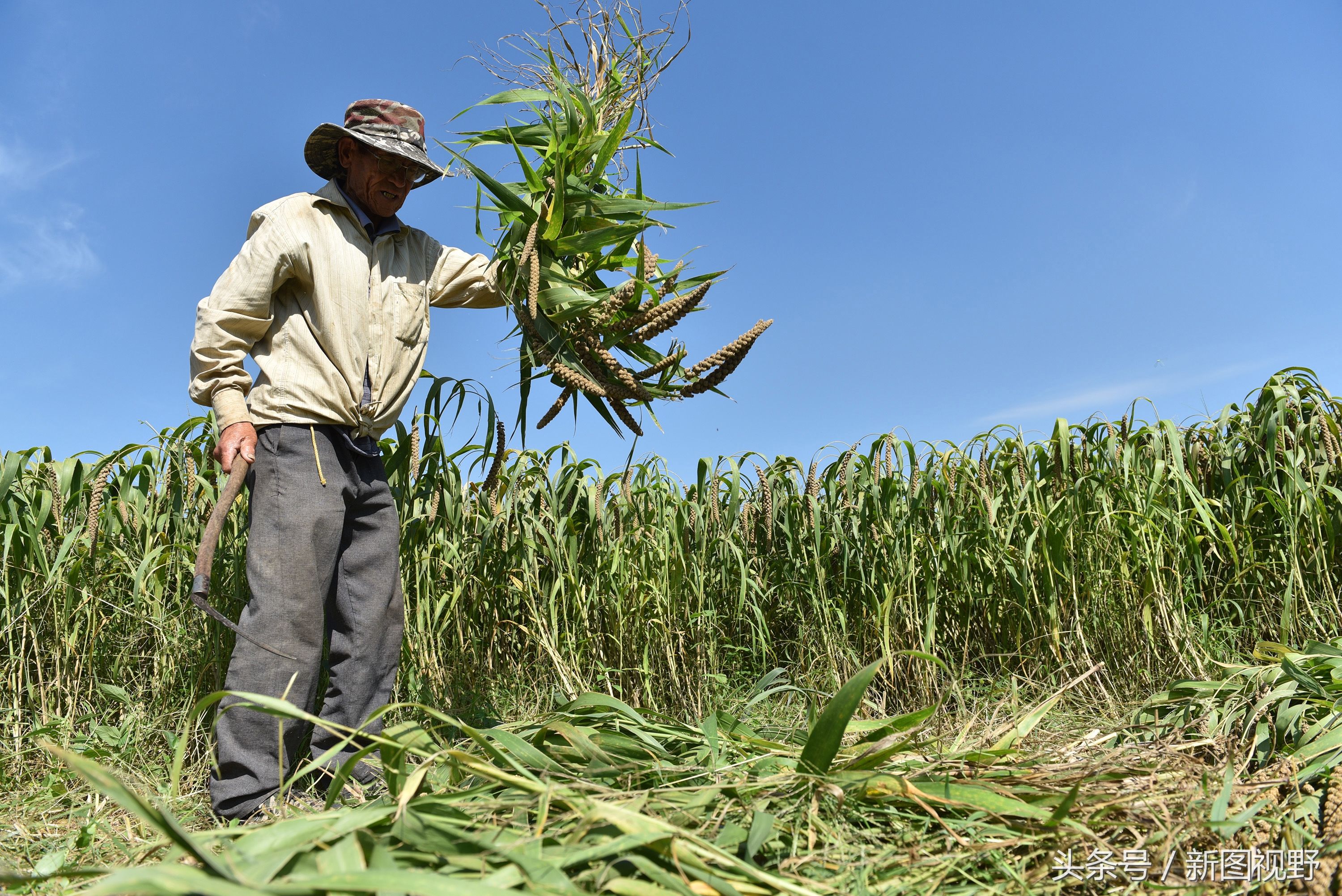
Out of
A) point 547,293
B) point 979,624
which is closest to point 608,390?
point 547,293

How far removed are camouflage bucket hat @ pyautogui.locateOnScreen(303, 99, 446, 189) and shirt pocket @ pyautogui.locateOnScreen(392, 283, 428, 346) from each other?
0.96 ft

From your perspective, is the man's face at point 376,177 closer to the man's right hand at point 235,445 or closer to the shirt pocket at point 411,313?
the shirt pocket at point 411,313

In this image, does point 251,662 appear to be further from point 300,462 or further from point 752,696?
point 752,696

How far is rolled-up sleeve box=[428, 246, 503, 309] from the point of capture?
229cm

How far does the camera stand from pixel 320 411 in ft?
6.51

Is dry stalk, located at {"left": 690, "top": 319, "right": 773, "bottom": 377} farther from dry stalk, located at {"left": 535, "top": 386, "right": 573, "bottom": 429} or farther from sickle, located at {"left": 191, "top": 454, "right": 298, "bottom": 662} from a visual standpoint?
sickle, located at {"left": 191, "top": 454, "right": 298, "bottom": 662}

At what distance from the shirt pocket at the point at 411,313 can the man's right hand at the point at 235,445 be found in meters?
0.44

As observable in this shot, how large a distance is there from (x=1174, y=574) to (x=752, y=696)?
4.91 feet

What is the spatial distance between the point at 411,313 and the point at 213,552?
30.0 inches

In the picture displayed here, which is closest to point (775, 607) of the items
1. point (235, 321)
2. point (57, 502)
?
point (235, 321)

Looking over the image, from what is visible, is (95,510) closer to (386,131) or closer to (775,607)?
(386,131)

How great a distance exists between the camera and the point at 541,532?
103 inches

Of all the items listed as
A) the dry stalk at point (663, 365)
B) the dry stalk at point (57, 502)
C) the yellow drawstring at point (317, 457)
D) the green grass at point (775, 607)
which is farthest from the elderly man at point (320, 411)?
the dry stalk at point (57, 502)

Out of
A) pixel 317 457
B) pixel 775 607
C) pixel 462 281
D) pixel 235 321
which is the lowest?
pixel 775 607
